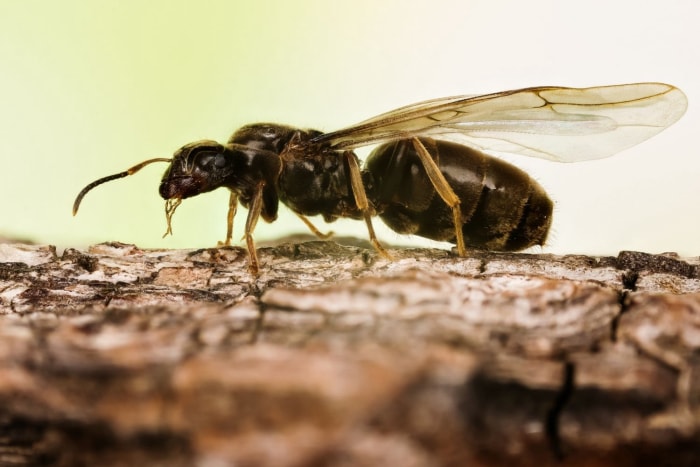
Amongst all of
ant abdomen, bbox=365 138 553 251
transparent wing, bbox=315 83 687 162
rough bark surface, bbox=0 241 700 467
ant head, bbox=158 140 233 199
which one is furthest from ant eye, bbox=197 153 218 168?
rough bark surface, bbox=0 241 700 467

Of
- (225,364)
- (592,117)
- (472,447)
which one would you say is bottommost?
(472,447)

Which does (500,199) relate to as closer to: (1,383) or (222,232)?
(222,232)

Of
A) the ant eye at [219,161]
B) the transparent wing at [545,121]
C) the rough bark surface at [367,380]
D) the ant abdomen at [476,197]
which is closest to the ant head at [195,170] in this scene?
the ant eye at [219,161]

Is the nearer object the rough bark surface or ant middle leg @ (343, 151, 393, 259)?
the rough bark surface

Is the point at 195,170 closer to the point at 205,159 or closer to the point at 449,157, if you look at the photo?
the point at 205,159

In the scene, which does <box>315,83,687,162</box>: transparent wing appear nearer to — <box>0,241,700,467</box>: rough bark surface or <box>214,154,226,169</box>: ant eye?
<box>214,154,226,169</box>: ant eye

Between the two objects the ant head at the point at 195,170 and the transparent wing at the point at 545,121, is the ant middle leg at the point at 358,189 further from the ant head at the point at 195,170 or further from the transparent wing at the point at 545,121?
the ant head at the point at 195,170

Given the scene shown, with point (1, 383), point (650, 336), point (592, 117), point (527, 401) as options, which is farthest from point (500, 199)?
point (1, 383)
